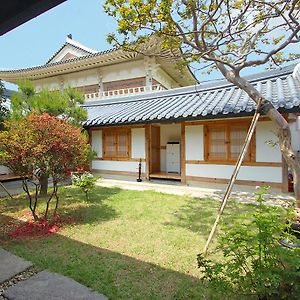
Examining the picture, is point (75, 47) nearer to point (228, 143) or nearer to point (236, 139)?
point (228, 143)

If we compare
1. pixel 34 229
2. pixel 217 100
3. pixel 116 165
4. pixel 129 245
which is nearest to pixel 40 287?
pixel 129 245

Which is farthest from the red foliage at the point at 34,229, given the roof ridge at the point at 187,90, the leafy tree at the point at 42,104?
the roof ridge at the point at 187,90

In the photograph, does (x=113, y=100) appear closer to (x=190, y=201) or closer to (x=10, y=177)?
(x=10, y=177)

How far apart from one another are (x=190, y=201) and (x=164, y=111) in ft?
12.0

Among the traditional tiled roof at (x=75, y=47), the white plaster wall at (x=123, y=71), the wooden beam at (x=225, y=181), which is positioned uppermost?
the traditional tiled roof at (x=75, y=47)

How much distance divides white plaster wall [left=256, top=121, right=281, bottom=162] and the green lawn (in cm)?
213

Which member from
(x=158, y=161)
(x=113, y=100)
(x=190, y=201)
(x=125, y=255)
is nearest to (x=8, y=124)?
(x=125, y=255)

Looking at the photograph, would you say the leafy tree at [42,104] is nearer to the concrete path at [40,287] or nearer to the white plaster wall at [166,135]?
the concrete path at [40,287]

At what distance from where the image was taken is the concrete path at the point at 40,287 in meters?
2.55

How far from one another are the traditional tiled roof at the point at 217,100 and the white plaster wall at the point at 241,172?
175 centimetres

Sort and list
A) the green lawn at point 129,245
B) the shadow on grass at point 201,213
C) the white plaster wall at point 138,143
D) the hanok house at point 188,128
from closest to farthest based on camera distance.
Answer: the green lawn at point 129,245
the shadow on grass at point 201,213
the hanok house at point 188,128
the white plaster wall at point 138,143

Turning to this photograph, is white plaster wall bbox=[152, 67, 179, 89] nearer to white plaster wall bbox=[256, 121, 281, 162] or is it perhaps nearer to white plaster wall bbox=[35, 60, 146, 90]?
white plaster wall bbox=[35, 60, 146, 90]

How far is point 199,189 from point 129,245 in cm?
466

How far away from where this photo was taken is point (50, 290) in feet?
8.77
